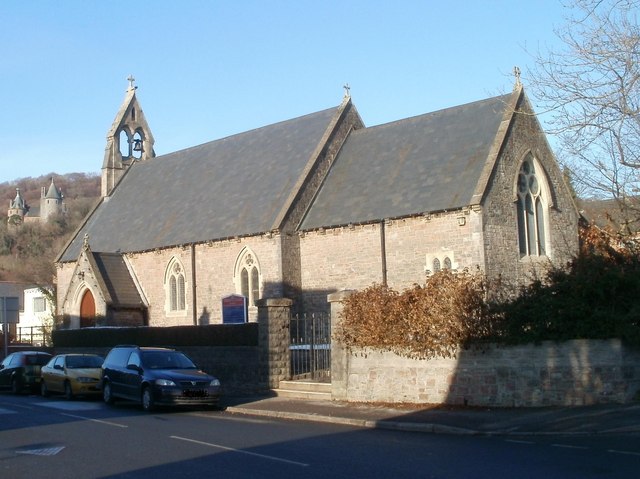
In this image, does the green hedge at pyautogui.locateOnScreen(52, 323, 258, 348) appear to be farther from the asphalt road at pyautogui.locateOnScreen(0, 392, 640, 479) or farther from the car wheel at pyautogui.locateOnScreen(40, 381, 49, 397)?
the asphalt road at pyautogui.locateOnScreen(0, 392, 640, 479)

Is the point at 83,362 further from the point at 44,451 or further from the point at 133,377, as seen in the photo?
the point at 44,451

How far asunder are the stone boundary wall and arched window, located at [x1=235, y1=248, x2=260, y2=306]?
14.4m

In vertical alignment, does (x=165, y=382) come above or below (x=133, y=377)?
below

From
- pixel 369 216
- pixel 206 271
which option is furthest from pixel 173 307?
pixel 369 216

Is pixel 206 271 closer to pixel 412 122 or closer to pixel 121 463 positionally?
pixel 412 122

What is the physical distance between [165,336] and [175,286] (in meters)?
8.84

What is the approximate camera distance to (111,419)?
18.0 meters

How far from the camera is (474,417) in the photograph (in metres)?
15.8

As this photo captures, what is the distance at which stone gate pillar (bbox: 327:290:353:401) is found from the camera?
65.3ft

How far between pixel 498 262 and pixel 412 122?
28.6ft

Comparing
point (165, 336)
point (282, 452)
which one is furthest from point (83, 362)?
point (282, 452)

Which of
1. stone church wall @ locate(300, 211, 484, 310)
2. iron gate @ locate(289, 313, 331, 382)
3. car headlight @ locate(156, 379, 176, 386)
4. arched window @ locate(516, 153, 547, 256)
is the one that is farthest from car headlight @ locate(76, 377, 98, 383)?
arched window @ locate(516, 153, 547, 256)

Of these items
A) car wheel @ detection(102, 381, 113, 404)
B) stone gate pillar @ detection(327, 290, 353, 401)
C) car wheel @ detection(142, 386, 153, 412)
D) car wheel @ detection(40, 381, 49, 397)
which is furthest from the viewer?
car wheel @ detection(40, 381, 49, 397)

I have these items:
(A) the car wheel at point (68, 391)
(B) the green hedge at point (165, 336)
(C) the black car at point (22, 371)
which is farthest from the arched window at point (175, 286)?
(A) the car wheel at point (68, 391)
